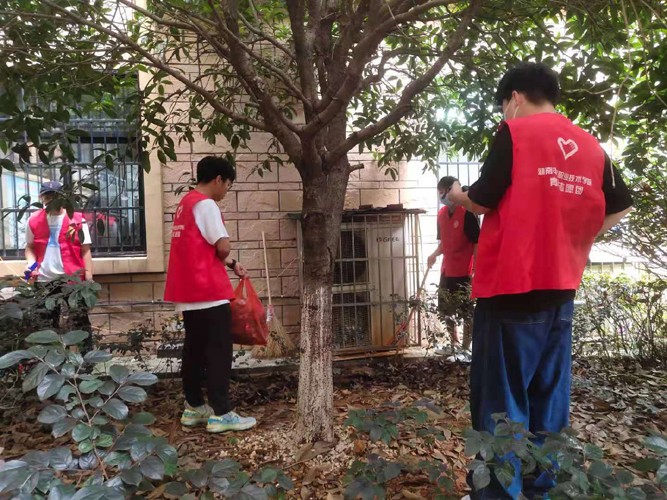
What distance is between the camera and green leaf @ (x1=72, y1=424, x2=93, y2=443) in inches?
49.9

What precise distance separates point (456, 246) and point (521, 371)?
283 centimetres

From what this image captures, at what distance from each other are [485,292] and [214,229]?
1.68 meters

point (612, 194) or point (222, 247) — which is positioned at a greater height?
point (612, 194)

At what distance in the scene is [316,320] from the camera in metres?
2.69

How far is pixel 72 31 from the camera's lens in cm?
312

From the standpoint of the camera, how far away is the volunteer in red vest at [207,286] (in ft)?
9.86

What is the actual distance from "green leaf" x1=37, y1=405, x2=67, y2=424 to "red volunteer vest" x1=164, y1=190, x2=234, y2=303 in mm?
1664

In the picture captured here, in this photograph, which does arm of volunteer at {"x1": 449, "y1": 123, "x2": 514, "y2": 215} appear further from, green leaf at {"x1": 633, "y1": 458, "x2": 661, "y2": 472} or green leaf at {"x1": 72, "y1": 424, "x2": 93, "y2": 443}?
green leaf at {"x1": 72, "y1": 424, "x2": 93, "y2": 443}

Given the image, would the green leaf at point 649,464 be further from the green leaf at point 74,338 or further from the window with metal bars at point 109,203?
the window with metal bars at point 109,203

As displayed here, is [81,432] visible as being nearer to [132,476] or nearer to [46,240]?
[132,476]

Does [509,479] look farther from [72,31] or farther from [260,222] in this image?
[260,222]

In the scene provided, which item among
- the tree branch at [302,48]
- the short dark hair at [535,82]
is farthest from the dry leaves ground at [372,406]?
the tree branch at [302,48]

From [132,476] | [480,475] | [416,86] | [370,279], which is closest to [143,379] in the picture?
[132,476]

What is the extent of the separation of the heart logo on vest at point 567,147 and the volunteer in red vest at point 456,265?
237cm
